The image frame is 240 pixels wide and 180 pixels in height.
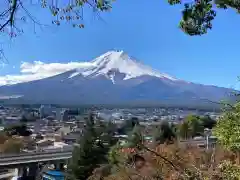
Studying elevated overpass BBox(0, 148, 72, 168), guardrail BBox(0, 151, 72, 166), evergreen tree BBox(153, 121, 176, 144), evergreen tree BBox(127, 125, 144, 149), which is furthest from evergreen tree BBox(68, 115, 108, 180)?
guardrail BBox(0, 151, 72, 166)

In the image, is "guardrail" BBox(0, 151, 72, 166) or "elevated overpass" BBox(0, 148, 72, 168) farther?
"guardrail" BBox(0, 151, 72, 166)

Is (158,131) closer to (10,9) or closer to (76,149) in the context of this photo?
(76,149)

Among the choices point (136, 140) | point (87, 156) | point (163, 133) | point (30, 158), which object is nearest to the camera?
point (136, 140)

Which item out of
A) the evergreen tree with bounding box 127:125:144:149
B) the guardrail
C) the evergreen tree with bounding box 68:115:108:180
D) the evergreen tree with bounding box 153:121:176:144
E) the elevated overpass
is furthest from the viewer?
the guardrail

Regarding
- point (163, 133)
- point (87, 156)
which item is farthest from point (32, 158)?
point (87, 156)

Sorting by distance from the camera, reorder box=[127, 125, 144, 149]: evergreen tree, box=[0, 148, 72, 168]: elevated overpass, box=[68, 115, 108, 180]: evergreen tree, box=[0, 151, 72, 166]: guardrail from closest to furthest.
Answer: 1. box=[127, 125, 144, 149]: evergreen tree
2. box=[68, 115, 108, 180]: evergreen tree
3. box=[0, 148, 72, 168]: elevated overpass
4. box=[0, 151, 72, 166]: guardrail

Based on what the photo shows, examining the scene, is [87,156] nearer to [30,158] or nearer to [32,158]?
[30,158]

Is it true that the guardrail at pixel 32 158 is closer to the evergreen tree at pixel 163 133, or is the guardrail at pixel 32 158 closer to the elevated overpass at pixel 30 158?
the elevated overpass at pixel 30 158

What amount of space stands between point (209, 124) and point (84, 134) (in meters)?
24.8

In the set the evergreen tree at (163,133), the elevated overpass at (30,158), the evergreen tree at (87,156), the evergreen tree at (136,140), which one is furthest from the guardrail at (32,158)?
the evergreen tree at (136,140)

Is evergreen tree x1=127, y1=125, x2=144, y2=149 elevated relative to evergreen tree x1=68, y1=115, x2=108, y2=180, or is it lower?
elevated

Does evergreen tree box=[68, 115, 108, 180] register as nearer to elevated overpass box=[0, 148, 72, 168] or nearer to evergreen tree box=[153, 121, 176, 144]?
evergreen tree box=[153, 121, 176, 144]

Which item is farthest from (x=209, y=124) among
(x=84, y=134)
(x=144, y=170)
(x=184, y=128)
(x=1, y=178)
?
(x=144, y=170)

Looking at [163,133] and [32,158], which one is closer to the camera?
[163,133]
